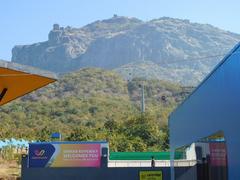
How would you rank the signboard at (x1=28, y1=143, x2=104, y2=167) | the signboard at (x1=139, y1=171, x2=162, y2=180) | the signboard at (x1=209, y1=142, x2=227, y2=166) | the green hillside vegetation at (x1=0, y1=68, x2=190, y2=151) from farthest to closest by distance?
the green hillside vegetation at (x1=0, y1=68, x2=190, y2=151) < the signboard at (x1=28, y1=143, x2=104, y2=167) < the signboard at (x1=139, y1=171, x2=162, y2=180) < the signboard at (x1=209, y1=142, x2=227, y2=166)

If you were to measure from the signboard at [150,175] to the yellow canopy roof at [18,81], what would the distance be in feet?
54.2

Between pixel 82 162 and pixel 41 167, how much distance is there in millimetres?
2451

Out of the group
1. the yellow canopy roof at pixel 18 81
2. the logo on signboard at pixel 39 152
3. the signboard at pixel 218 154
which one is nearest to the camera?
the signboard at pixel 218 154

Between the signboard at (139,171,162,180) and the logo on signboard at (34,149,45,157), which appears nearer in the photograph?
the signboard at (139,171,162,180)

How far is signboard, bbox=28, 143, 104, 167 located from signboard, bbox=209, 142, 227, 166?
55.5ft

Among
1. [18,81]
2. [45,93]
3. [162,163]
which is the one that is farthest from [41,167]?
[45,93]

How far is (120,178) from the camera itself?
93.5 feet

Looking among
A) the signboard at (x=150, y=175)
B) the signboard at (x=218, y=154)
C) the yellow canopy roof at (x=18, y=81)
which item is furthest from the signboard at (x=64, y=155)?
the signboard at (x=218, y=154)

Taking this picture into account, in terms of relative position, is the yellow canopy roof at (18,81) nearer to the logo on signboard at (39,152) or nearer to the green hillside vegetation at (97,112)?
the logo on signboard at (39,152)

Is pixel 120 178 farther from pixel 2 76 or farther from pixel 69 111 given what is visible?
pixel 69 111

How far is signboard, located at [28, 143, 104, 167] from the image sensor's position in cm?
2955

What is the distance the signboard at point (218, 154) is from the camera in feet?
34.0

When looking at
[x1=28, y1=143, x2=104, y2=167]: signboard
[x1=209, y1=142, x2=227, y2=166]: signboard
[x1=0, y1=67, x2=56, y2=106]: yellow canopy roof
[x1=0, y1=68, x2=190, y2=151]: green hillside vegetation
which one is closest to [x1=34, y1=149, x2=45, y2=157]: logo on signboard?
[x1=28, y1=143, x2=104, y2=167]: signboard

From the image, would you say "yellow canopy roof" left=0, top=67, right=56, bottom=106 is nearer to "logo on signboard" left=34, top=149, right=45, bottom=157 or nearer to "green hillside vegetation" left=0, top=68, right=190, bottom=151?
"logo on signboard" left=34, top=149, right=45, bottom=157
